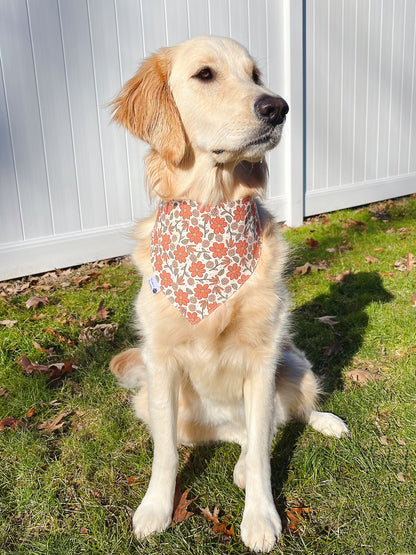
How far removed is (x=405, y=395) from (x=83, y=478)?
1563 millimetres

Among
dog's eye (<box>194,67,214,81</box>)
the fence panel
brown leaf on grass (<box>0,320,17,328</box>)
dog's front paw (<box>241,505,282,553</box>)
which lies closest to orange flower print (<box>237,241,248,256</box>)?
dog's eye (<box>194,67,214,81</box>)

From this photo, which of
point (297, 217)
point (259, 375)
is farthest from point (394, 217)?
point (259, 375)

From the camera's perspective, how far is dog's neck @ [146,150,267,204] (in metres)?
1.97

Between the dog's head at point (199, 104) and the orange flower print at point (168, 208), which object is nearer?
the dog's head at point (199, 104)

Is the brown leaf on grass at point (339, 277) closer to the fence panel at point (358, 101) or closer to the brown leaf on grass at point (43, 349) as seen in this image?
the fence panel at point (358, 101)

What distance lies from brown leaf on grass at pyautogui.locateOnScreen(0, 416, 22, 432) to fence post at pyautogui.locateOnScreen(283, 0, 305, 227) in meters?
3.98

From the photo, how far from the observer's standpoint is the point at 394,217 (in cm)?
597

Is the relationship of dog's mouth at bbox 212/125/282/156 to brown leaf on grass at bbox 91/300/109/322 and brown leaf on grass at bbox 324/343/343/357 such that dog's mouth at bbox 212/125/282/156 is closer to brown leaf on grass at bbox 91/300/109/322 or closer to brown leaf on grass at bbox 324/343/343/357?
brown leaf on grass at bbox 324/343/343/357

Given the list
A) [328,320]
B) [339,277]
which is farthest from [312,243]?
[328,320]

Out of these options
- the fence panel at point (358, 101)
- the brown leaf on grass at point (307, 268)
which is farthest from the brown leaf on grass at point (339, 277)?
the fence panel at point (358, 101)

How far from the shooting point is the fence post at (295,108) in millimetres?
5188

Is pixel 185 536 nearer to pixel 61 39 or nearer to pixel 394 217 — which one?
pixel 61 39

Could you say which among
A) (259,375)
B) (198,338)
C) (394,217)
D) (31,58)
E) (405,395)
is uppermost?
(31,58)

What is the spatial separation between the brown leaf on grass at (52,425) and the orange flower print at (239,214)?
51.4 inches
